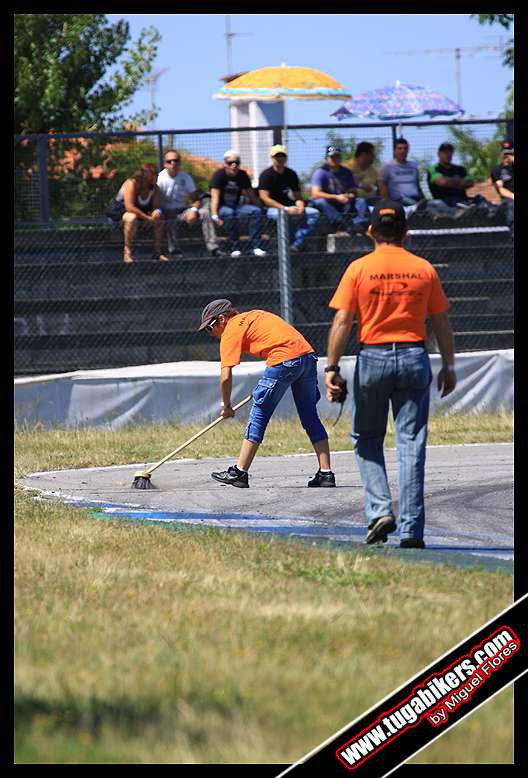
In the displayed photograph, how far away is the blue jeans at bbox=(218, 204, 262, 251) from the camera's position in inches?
676

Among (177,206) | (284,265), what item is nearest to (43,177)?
(177,206)

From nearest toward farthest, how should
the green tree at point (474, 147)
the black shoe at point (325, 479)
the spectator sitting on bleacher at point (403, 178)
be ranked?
the black shoe at point (325, 479)
the spectator sitting on bleacher at point (403, 178)
the green tree at point (474, 147)

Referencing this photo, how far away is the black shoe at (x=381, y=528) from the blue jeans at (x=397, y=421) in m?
0.03

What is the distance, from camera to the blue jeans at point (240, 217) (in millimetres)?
17172

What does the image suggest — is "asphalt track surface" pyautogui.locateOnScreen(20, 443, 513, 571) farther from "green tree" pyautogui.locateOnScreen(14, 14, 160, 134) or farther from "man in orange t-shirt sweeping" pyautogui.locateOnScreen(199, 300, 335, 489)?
"green tree" pyautogui.locateOnScreen(14, 14, 160, 134)

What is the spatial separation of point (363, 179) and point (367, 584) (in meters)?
12.2

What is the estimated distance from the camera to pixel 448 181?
1850 centimetres

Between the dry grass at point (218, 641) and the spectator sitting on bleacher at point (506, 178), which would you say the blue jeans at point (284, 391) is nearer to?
the dry grass at point (218, 641)

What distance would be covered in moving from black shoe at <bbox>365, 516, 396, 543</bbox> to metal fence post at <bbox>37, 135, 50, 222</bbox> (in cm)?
1066

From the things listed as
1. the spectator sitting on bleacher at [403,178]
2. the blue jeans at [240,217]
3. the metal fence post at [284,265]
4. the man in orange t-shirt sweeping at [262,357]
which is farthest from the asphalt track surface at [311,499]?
the spectator sitting on bleacher at [403,178]

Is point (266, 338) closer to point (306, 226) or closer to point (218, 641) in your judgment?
point (218, 641)

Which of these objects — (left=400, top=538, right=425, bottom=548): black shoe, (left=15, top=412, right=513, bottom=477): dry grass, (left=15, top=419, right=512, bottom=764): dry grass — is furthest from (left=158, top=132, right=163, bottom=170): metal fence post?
(left=400, top=538, right=425, bottom=548): black shoe

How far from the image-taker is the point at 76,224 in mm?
17938
